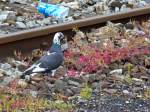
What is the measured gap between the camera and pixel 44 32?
23.4 feet

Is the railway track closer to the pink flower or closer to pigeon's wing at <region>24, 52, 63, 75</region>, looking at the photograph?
pigeon's wing at <region>24, 52, 63, 75</region>

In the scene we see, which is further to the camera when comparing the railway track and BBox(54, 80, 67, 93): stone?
the railway track

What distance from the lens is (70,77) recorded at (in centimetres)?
605

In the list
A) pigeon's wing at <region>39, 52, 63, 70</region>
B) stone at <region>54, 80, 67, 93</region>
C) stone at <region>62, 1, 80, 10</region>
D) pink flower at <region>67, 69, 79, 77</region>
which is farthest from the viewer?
stone at <region>62, 1, 80, 10</region>

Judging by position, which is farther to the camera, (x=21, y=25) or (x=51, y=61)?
(x=21, y=25)

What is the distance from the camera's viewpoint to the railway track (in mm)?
6734

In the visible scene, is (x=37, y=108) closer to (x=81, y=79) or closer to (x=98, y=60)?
(x=81, y=79)

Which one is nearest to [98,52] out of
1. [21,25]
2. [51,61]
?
[51,61]

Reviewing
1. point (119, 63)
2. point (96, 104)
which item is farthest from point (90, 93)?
point (119, 63)

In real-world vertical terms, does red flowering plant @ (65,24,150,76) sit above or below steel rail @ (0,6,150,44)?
below

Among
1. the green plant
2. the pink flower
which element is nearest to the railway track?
the pink flower

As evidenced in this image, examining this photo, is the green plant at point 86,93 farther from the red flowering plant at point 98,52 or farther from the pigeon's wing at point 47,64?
the red flowering plant at point 98,52

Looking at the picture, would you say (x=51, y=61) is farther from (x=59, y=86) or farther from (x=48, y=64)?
(x=59, y=86)

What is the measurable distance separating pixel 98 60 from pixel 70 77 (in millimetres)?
499
